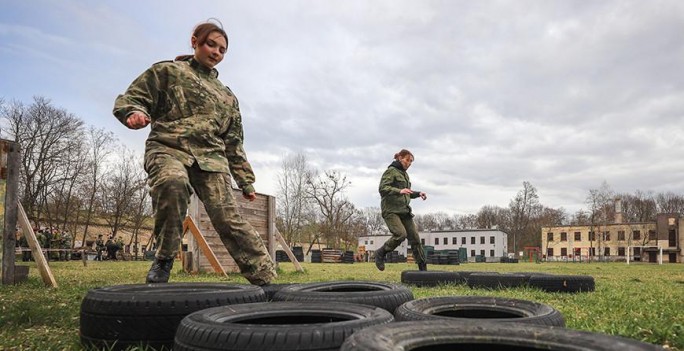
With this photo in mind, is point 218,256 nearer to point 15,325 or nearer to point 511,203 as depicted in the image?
point 15,325

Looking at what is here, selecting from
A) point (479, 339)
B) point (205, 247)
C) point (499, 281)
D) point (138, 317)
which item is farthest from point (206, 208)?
point (205, 247)

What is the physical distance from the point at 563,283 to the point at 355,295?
403cm

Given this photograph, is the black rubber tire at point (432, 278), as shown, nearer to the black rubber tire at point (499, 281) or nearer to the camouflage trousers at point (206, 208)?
the black rubber tire at point (499, 281)

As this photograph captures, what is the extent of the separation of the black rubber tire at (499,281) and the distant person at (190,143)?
3.39 metres

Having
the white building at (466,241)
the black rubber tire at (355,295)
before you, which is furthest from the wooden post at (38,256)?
the white building at (466,241)

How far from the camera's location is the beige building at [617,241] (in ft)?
217

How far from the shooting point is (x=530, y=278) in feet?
20.5

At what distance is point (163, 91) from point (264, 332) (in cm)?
286

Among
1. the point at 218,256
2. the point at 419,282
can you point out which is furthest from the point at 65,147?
the point at 419,282

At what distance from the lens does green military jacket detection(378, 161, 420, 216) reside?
374 inches

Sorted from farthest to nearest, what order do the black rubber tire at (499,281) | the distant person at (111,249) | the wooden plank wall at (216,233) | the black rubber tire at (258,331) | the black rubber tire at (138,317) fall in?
the distant person at (111,249), the wooden plank wall at (216,233), the black rubber tire at (499,281), the black rubber tire at (138,317), the black rubber tire at (258,331)

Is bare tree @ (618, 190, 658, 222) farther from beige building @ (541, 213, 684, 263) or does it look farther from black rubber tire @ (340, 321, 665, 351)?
black rubber tire @ (340, 321, 665, 351)

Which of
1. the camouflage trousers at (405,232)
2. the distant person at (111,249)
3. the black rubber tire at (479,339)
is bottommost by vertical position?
the distant person at (111,249)

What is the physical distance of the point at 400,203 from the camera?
961 cm
